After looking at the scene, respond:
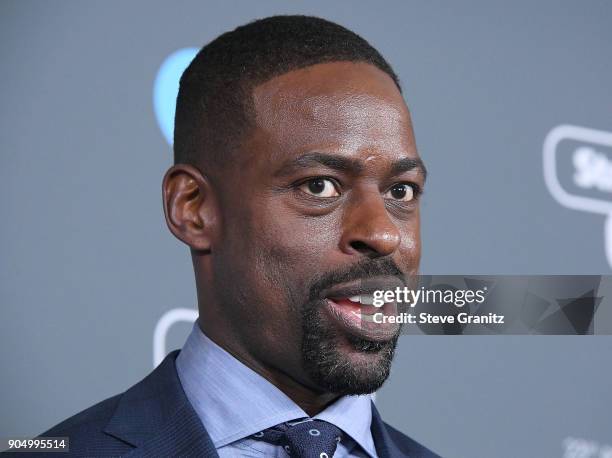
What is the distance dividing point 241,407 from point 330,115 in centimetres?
36

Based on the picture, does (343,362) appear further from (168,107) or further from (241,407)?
(168,107)

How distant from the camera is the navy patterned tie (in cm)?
121

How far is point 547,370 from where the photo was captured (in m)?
2.13

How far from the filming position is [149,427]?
1.26 metres

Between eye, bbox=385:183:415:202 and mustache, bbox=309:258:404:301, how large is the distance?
10 cm

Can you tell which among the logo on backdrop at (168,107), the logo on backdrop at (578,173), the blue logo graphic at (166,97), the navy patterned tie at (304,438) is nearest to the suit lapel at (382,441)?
the navy patterned tie at (304,438)

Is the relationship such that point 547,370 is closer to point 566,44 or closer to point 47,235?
Result: point 566,44

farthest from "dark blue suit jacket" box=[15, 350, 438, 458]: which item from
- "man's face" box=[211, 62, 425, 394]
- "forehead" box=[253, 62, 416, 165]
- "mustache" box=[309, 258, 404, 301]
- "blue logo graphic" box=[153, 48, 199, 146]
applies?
"blue logo graphic" box=[153, 48, 199, 146]

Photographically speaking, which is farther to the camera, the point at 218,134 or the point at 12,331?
the point at 12,331

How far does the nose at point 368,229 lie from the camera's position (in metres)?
1.17

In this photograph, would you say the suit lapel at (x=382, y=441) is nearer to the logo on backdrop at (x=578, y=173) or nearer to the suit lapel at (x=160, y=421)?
the suit lapel at (x=160, y=421)

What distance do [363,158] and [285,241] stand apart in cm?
13

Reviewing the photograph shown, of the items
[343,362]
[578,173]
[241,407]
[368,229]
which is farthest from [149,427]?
[578,173]

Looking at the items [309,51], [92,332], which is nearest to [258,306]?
[309,51]
